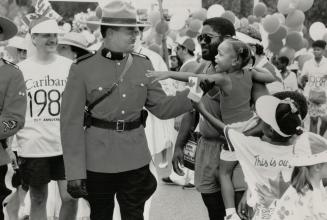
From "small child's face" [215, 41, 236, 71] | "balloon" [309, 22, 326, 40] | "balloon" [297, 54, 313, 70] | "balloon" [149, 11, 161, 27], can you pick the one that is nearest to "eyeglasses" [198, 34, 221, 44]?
"small child's face" [215, 41, 236, 71]

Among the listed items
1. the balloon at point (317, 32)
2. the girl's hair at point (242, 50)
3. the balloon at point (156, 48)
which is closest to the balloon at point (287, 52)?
the balloon at point (156, 48)

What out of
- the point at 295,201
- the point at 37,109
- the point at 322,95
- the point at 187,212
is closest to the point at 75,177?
the point at 295,201

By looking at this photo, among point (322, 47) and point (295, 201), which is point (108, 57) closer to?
point (295, 201)

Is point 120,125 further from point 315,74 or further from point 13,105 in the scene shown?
point 315,74

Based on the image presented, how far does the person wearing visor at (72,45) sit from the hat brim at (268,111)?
305 cm

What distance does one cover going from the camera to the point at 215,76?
4.63 m

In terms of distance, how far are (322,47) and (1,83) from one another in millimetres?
8671

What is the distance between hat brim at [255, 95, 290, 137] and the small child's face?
40 cm

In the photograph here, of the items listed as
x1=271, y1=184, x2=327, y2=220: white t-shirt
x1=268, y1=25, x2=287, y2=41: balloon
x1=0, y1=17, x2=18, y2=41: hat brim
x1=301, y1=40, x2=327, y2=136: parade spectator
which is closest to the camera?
x1=271, y1=184, x2=327, y2=220: white t-shirt

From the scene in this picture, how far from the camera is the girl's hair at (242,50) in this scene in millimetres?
4711

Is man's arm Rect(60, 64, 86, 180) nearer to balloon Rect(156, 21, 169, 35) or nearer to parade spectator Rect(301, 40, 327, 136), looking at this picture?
balloon Rect(156, 21, 169, 35)

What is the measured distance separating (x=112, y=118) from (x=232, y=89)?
34.3 inches

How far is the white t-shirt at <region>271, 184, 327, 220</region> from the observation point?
13.6 ft

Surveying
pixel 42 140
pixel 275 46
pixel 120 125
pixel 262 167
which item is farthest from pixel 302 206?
pixel 275 46
